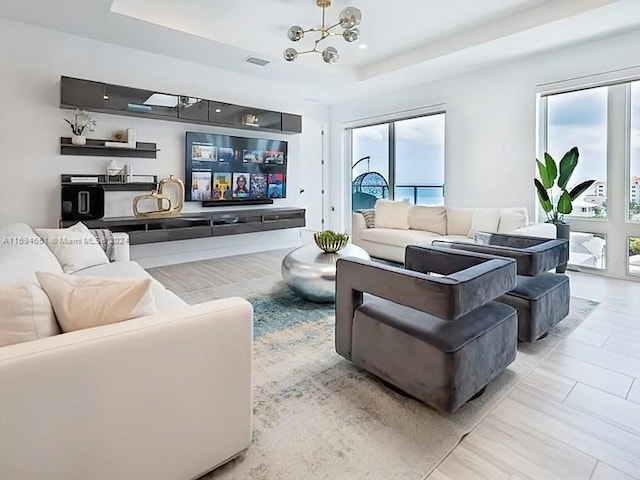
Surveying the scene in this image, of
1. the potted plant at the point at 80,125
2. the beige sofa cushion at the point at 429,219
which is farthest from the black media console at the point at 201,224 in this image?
the beige sofa cushion at the point at 429,219

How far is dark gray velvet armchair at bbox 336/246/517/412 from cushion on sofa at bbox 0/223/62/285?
4.91 ft

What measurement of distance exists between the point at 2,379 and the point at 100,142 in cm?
432

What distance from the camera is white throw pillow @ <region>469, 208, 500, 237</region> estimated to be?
4.45 m

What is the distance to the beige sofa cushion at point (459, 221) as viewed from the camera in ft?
15.8

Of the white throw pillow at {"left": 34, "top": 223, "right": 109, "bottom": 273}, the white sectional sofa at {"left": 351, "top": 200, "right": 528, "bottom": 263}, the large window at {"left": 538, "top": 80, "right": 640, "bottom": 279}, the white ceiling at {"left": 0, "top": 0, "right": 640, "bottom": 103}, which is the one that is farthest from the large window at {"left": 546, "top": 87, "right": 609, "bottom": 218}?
the white throw pillow at {"left": 34, "top": 223, "right": 109, "bottom": 273}

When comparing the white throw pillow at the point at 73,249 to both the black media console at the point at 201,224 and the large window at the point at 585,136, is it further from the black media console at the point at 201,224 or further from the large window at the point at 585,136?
the large window at the point at 585,136

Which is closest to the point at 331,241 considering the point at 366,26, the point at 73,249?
the point at 73,249

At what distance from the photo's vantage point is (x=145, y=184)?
16.2ft

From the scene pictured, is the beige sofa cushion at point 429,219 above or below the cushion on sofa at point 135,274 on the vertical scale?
above

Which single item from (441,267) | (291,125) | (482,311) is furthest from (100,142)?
(482,311)

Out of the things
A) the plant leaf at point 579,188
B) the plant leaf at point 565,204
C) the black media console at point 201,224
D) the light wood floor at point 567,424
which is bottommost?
the light wood floor at point 567,424

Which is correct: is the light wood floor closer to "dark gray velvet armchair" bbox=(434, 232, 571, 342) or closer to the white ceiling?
"dark gray velvet armchair" bbox=(434, 232, 571, 342)

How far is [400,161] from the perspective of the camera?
6844mm

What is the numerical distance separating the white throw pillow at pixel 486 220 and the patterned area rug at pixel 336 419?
197 cm
